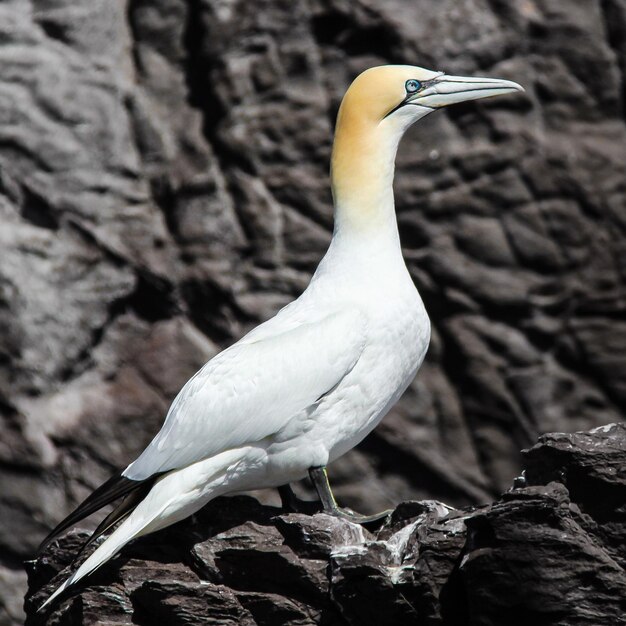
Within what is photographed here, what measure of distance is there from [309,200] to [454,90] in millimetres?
4349

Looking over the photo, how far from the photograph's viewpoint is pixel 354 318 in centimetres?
474

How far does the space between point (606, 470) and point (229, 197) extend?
605 cm

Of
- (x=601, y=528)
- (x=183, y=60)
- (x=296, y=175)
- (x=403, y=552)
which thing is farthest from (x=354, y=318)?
(x=183, y=60)

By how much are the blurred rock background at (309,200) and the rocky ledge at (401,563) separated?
475 centimetres

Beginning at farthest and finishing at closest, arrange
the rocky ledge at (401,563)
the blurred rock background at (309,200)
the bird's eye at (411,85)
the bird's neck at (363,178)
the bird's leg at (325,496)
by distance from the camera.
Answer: the blurred rock background at (309,200) → the bird's eye at (411,85) → the bird's neck at (363,178) → the bird's leg at (325,496) → the rocky ledge at (401,563)

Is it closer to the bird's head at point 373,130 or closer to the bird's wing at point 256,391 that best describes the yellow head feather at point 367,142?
the bird's head at point 373,130

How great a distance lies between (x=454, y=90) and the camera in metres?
5.38

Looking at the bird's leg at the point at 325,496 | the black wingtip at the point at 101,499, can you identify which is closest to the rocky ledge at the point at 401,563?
the bird's leg at the point at 325,496

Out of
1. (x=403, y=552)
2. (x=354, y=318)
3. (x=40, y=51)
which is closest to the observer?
(x=403, y=552)

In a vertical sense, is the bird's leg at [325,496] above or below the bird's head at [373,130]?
below

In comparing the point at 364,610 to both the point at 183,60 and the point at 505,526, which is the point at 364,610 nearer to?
the point at 505,526

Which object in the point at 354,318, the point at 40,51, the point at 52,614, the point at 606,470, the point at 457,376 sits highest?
the point at 40,51

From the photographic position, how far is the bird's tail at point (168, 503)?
14.7 feet

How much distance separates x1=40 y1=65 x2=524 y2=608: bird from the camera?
461 cm
